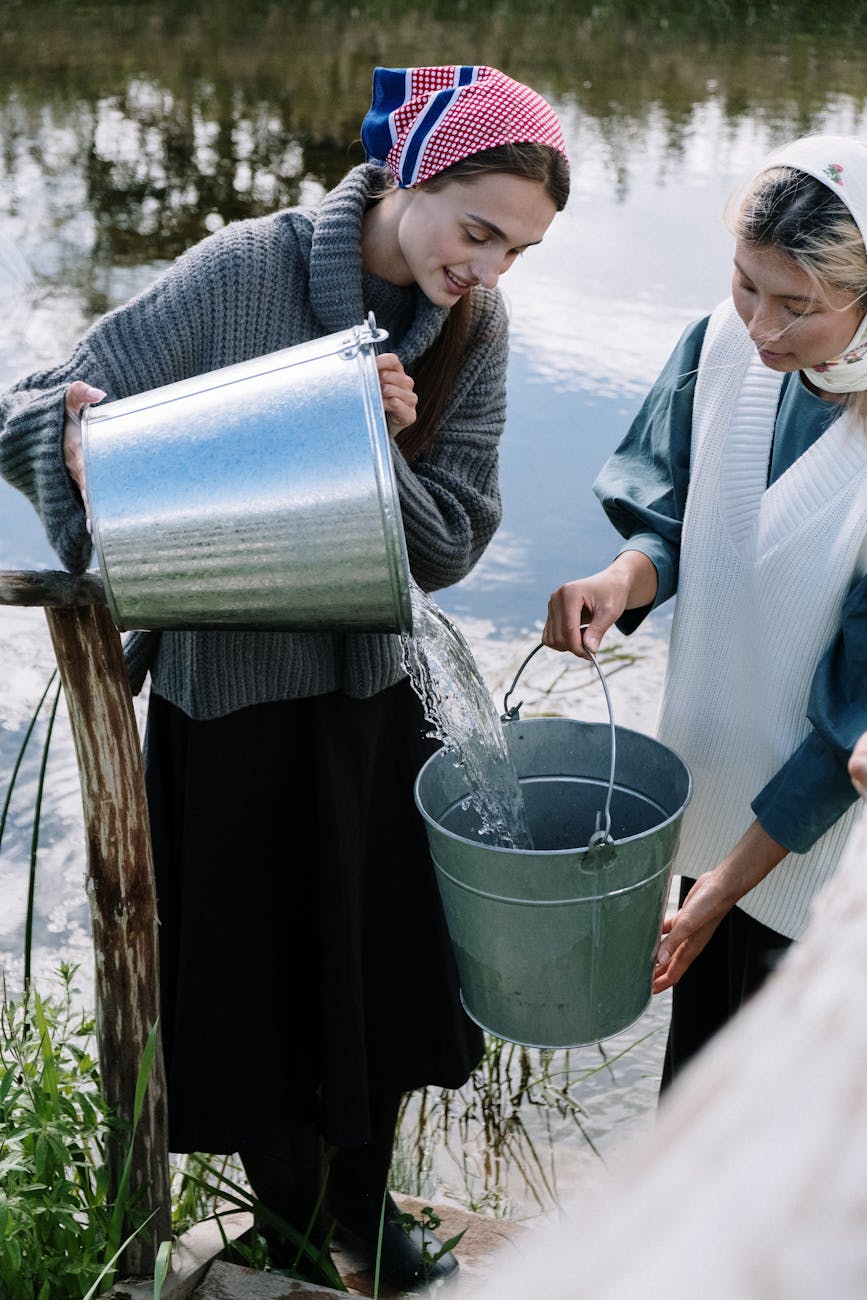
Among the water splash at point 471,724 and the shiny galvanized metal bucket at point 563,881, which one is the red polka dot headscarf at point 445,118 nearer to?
the water splash at point 471,724

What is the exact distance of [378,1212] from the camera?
2354mm

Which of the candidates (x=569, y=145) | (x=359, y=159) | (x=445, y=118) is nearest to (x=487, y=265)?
(x=445, y=118)

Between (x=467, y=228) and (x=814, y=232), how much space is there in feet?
1.49

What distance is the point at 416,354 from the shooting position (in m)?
1.93

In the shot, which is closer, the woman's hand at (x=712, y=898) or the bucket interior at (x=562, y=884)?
the bucket interior at (x=562, y=884)

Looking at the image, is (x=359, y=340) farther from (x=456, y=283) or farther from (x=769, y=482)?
(x=769, y=482)

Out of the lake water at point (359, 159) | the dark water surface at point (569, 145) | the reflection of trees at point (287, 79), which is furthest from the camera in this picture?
the reflection of trees at point (287, 79)

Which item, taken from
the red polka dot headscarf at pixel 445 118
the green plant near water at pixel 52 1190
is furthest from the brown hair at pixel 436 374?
the green plant near water at pixel 52 1190

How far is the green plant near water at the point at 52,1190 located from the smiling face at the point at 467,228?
3.83ft

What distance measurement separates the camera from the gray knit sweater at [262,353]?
1799 mm

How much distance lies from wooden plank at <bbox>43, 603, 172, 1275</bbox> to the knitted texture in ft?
2.54

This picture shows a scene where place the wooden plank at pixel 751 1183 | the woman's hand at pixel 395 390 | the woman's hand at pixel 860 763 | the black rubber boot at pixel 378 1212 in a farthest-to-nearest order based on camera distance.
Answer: the black rubber boot at pixel 378 1212
the woman's hand at pixel 395 390
the woman's hand at pixel 860 763
the wooden plank at pixel 751 1183

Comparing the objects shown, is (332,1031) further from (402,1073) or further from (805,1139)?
(805,1139)

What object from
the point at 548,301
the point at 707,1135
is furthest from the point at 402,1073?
the point at 548,301
